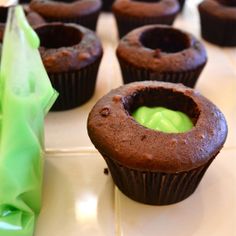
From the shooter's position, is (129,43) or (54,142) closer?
(54,142)

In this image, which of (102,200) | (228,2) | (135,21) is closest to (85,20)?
(135,21)

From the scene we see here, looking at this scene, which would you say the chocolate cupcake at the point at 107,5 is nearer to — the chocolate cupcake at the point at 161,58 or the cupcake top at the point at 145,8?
the cupcake top at the point at 145,8

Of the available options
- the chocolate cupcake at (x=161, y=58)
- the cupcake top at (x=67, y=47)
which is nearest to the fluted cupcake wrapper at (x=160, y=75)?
the chocolate cupcake at (x=161, y=58)

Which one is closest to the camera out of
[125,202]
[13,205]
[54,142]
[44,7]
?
[13,205]

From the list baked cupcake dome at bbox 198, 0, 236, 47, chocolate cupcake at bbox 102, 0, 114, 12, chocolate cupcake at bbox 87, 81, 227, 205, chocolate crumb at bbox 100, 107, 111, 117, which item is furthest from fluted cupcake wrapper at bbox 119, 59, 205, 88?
chocolate cupcake at bbox 102, 0, 114, 12

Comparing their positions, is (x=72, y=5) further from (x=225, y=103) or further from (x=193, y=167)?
(x=193, y=167)

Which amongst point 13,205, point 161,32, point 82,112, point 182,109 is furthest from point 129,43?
point 13,205

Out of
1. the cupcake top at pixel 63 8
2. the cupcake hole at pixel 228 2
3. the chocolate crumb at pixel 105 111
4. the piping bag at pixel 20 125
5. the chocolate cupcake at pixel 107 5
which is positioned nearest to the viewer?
the piping bag at pixel 20 125
